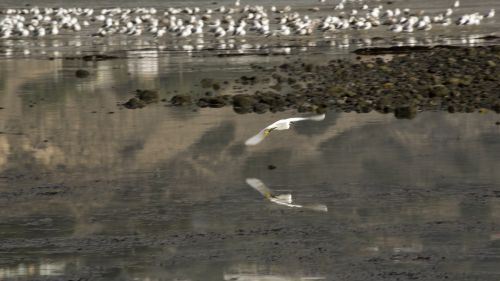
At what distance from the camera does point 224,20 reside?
40.6 m

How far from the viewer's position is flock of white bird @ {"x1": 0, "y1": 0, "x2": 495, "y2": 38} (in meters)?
36.8

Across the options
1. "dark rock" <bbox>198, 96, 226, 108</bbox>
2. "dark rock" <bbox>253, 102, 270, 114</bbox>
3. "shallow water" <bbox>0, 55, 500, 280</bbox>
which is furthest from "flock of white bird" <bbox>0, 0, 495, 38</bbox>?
"shallow water" <bbox>0, 55, 500, 280</bbox>

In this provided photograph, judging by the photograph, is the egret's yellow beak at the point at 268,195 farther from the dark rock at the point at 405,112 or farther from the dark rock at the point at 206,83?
the dark rock at the point at 206,83

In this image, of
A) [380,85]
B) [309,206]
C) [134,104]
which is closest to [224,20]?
[380,85]

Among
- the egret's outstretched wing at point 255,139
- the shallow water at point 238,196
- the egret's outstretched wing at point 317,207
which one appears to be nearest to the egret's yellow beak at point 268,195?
the shallow water at point 238,196

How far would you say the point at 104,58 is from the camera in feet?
105

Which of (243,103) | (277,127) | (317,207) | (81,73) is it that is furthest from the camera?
(81,73)

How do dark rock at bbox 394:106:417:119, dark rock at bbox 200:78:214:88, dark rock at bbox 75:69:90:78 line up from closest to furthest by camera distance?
dark rock at bbox 394:106:417:119, dark rock at bbox 200:78:214:88, dark rock at bbox 75:69:90:78

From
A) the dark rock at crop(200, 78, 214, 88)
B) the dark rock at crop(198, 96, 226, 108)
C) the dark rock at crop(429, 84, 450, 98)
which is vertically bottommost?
the dark rock at crop(200, 78, 214, 88)

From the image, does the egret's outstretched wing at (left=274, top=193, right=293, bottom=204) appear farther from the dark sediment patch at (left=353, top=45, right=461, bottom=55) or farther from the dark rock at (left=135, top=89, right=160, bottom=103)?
the dark sediment patch at (left=353, top=45, right=461, bottom=55)

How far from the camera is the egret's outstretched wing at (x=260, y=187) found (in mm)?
14750

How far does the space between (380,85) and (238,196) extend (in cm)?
941

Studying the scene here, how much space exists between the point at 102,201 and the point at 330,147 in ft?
13.1

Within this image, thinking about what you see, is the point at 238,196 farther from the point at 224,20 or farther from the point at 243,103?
the point at 224,20
